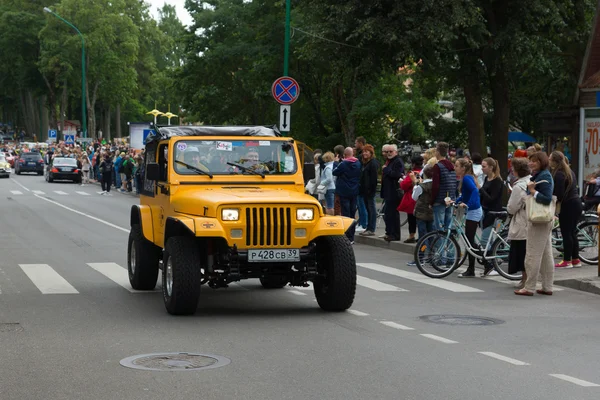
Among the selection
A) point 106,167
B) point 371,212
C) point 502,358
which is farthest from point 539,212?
point 106,167

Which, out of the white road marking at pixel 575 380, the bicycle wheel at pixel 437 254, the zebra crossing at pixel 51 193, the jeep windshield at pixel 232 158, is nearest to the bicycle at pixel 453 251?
the bicycle wheel at pixel 437 254

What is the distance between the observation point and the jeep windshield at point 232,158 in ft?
41.7

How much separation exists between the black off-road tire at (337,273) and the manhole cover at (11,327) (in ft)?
10.5

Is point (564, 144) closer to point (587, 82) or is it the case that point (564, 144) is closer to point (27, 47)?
point (587, 82)

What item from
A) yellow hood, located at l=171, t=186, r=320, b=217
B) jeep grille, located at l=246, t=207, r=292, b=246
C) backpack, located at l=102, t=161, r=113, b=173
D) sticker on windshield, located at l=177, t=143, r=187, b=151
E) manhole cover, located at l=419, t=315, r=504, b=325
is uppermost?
sticker on windshield, located at l=177, t=143, r=187, b=151

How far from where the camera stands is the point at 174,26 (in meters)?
148

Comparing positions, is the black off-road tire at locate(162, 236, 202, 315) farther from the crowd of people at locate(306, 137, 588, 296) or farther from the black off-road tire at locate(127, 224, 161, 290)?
the crowd of people at locate(306, 137, 588, 296)

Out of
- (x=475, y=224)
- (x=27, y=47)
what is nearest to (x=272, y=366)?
(x=475, y=224)

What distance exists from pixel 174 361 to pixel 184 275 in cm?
246

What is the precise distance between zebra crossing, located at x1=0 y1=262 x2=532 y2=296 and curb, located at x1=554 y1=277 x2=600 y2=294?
33cm

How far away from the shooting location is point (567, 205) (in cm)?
1653

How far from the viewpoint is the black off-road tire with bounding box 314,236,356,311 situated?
459 inches

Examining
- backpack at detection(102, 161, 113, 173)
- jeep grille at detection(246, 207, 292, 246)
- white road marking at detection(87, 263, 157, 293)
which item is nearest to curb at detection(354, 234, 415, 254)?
white road marking at detection(87, 263, 157, 293)

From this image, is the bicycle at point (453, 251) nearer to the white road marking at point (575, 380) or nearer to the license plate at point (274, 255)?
the license plate at point (274, 255)
